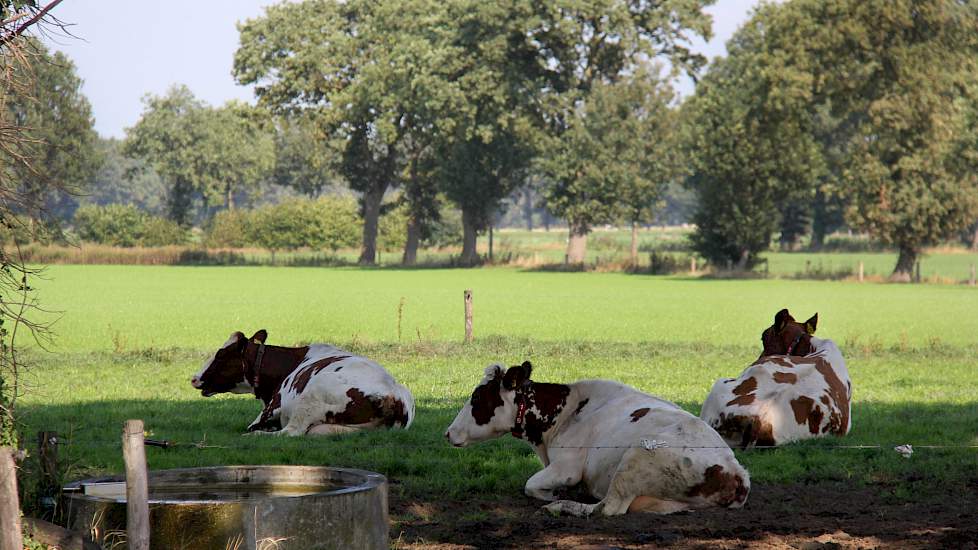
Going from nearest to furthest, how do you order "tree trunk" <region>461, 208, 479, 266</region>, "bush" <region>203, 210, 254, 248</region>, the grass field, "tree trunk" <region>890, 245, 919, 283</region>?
the grass field < "tree trunk" <region>890, 245, 919, 283</region> < "tree trunk" <region>461, 208, 479, 266</region> < "bush" <region>203, 210, 254, 248</region>

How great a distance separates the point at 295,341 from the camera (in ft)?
97.5

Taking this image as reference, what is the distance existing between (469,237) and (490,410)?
79.6m

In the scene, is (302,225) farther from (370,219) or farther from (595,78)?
(595,78)

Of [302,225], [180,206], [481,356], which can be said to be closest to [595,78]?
[302,225]

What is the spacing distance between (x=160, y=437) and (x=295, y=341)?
52.5 ft

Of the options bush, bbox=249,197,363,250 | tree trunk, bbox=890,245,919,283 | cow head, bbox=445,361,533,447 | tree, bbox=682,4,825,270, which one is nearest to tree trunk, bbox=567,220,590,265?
tree, bbox=682,4,825,270

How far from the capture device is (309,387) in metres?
13.8

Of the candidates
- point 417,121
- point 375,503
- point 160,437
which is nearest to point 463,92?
point 417,121

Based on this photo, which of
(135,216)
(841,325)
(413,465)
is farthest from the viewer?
(135,216)

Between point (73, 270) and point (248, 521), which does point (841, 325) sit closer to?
point (248, 521)

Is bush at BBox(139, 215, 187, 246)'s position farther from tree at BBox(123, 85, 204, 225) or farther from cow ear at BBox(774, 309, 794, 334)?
cow ear at BBox(774, 309, 794, 334)

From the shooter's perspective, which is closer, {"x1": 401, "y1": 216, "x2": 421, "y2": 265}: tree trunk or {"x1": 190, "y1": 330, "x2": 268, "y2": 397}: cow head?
{"x1": 190, "y1": 330, "x2": 268, "y2": 397}: cow head

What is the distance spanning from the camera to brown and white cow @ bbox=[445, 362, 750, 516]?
31.2 ft

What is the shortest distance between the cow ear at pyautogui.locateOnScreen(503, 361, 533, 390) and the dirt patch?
103 centimetres
